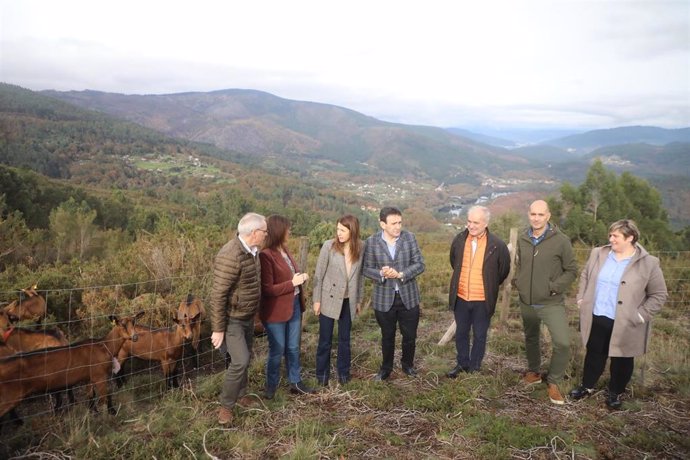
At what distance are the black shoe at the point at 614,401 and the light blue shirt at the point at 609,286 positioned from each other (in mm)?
729

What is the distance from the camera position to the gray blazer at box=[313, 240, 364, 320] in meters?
3.59

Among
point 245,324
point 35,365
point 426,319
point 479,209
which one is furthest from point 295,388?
point 426,319

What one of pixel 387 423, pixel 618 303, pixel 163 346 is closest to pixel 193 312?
pixel 163 346

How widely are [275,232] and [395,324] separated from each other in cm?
149

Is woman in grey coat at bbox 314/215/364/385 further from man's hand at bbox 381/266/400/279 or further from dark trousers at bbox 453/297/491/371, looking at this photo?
dark trousers at bbox 453/297/491/371

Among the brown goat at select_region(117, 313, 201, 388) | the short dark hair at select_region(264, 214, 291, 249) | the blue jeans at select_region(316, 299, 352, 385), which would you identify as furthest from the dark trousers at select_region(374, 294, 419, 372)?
the brown goat at select_region(117, 313, 201, 388)

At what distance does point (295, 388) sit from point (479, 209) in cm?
229

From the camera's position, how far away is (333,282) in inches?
142

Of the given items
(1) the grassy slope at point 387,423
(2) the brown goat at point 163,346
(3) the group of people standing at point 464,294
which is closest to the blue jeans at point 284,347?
(3) the group of people standing at point 464,294

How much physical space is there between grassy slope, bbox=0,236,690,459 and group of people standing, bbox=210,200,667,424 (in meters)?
0.21

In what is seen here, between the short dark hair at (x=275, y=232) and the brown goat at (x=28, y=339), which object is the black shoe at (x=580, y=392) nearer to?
the short dark hair at (x=275, y=232)

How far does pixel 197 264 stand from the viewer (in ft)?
21.1

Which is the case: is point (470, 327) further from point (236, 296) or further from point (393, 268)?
point (236, 296)

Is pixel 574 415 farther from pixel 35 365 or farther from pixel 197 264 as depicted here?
pixel 197 264
